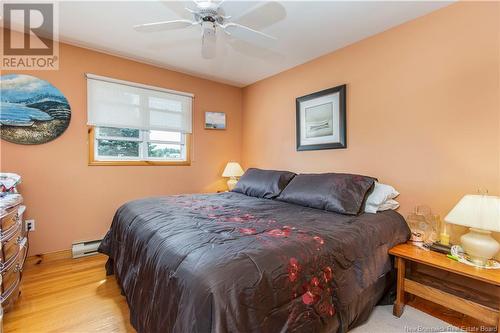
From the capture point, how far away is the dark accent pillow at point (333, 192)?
6.77ft

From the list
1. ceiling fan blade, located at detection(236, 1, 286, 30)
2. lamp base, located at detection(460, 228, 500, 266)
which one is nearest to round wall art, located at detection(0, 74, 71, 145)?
ceiling fan blade, located at detection(236, 1, 286, 30)

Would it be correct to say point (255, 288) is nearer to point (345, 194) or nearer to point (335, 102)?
point (345, 194)

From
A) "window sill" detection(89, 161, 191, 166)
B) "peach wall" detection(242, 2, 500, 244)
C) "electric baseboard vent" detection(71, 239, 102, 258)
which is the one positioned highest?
"peach wall" detection(242, 2, 500, 244)

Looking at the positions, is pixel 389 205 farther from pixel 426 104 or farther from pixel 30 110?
pixel 30 110

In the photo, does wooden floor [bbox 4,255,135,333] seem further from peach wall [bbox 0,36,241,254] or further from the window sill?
the window sill

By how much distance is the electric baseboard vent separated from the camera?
9.06 ft

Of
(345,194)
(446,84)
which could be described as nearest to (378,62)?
(446,84)

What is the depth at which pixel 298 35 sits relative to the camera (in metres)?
2.51

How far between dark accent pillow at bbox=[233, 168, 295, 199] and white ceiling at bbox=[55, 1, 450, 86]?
4.93 feet

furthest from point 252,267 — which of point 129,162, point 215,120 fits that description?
point 215,120

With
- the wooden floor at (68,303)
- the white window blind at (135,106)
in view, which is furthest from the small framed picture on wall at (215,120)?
the wooden floor at (68,303)

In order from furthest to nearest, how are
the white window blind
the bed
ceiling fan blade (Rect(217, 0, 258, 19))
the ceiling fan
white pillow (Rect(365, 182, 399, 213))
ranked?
the white window blind < white pillow (Rect(365, 182, 399, 213)) < ceiling fan blade (Rect(217, 0, 258, 19)) < the ceiling fan < the bed

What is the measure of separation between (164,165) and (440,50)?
3.33m

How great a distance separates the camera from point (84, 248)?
2812 millimetres
